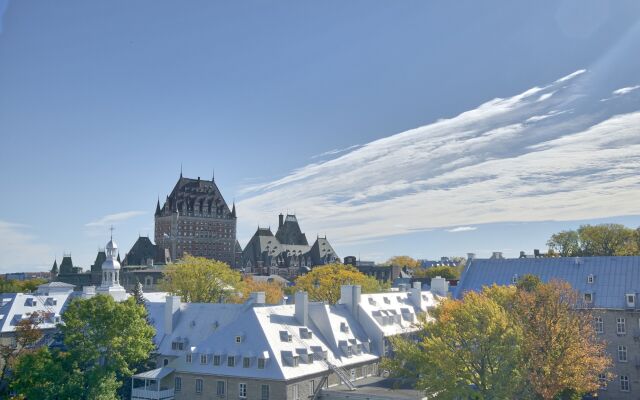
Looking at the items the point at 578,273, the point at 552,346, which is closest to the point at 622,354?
the point at 578,273

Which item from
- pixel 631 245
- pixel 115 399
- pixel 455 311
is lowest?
pixel 115 399

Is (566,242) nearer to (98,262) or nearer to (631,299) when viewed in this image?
(631,299)

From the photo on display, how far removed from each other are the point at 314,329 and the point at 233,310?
7903 mm

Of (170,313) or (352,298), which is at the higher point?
(352,298)

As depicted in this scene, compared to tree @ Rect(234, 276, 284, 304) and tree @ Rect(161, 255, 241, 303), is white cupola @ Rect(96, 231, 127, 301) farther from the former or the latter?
tree @ Rect(234, 276, 284, 304)

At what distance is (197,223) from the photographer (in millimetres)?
177875

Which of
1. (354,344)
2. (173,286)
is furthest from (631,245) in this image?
(173,286)

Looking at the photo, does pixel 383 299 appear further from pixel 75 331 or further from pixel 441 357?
pixel 75 331

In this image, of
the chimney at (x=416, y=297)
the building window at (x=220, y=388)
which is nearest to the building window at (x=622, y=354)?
the chimney at (x=416, y=297)

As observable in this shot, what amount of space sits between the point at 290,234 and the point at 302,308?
5468 inches

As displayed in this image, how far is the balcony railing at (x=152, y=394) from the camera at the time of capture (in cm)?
4881

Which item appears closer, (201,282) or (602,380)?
(602,380)

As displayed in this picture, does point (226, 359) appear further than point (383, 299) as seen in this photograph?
No

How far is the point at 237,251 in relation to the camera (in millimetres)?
193250
